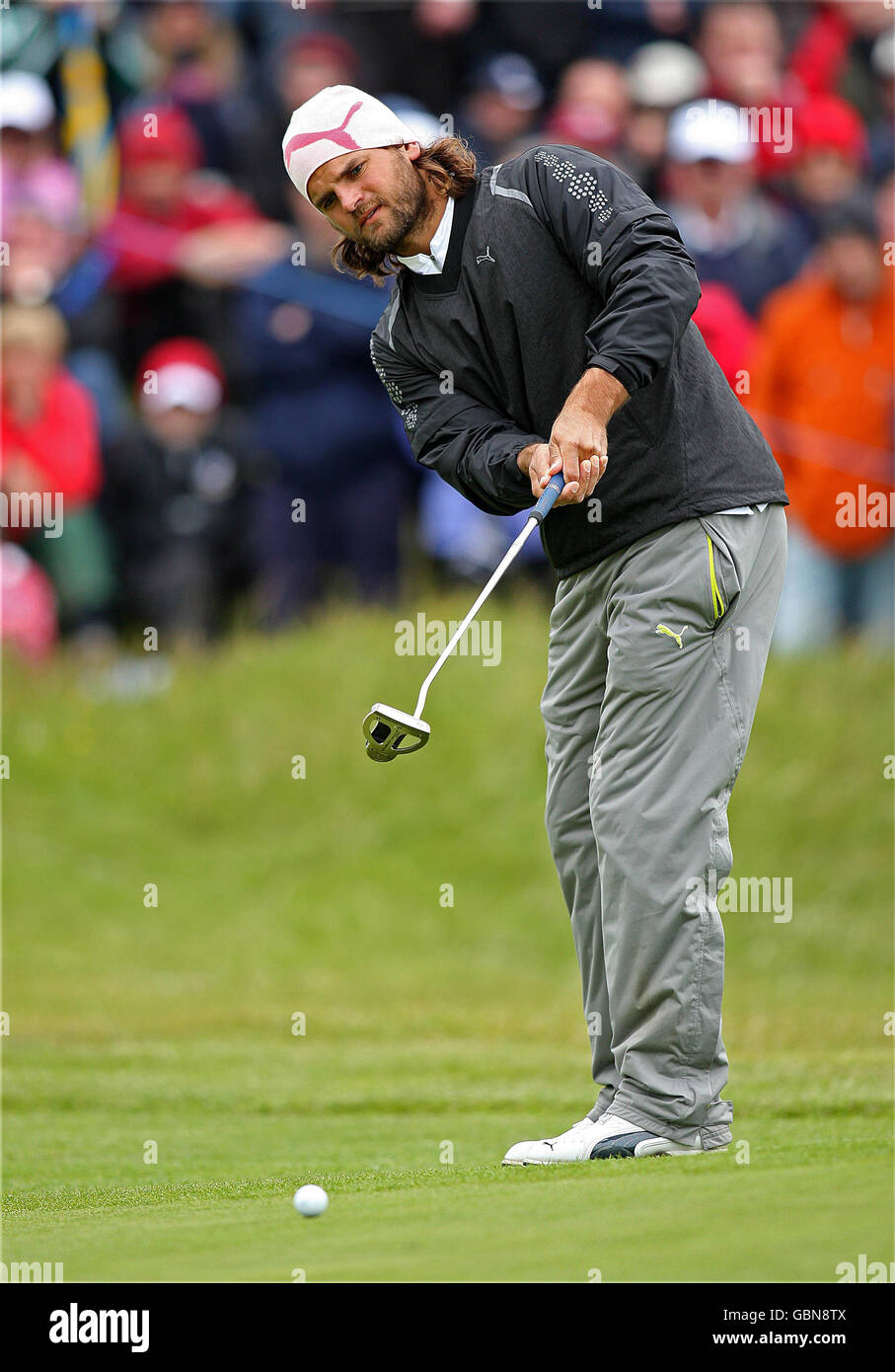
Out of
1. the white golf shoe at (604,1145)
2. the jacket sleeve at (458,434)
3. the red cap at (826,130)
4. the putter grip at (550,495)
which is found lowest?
the white golf shoe at (604,1145)

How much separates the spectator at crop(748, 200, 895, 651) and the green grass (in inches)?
28.9

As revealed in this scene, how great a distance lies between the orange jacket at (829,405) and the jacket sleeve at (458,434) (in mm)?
6182

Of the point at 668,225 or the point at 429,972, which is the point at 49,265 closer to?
the point at 429,972

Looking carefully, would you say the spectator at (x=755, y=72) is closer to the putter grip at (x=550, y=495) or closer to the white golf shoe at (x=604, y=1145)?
the putter grip at (x=550, y=495)

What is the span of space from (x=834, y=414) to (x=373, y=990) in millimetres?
4242

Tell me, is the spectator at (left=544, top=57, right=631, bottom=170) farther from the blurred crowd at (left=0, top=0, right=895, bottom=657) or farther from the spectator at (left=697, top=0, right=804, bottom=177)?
the spectator at (left=697, top=0, right=804, bottom=177)

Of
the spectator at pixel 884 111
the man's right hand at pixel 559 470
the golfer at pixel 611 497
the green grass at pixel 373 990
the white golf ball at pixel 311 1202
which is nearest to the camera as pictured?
the green grass at pixel 373 990

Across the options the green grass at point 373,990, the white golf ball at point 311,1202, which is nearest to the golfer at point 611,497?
the green grass at point 373,990

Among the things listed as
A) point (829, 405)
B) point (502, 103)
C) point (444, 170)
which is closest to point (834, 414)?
point (829, 405)

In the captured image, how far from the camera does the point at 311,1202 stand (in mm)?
4395

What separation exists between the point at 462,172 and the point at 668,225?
596mm

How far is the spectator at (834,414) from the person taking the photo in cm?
1120
